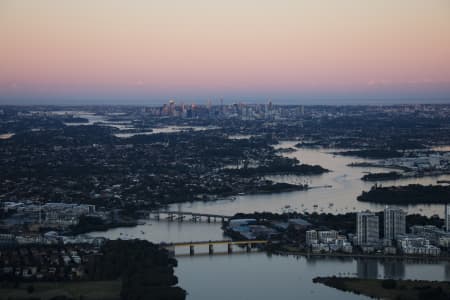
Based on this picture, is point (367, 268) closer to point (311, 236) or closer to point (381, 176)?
point (311, 236)

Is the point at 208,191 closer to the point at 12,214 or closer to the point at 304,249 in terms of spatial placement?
the point at 12,214

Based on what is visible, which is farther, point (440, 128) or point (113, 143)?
point (440, 128)

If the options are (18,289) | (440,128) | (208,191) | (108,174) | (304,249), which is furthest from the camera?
Result: (440,128)

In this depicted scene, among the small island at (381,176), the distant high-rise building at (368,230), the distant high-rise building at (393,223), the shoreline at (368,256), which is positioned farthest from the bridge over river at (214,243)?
the small island at (381,176)

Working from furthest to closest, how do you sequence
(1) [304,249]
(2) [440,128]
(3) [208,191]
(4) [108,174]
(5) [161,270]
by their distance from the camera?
(2) [440,128] → (4) [108,174] → (3) [208,191] → (1) [304,249] → (5) [161,270]

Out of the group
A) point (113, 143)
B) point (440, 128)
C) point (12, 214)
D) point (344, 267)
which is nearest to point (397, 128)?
point (440, 128)

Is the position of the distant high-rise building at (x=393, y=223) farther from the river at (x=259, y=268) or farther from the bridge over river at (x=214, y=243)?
the bridge over river at (x=214, y=243)
